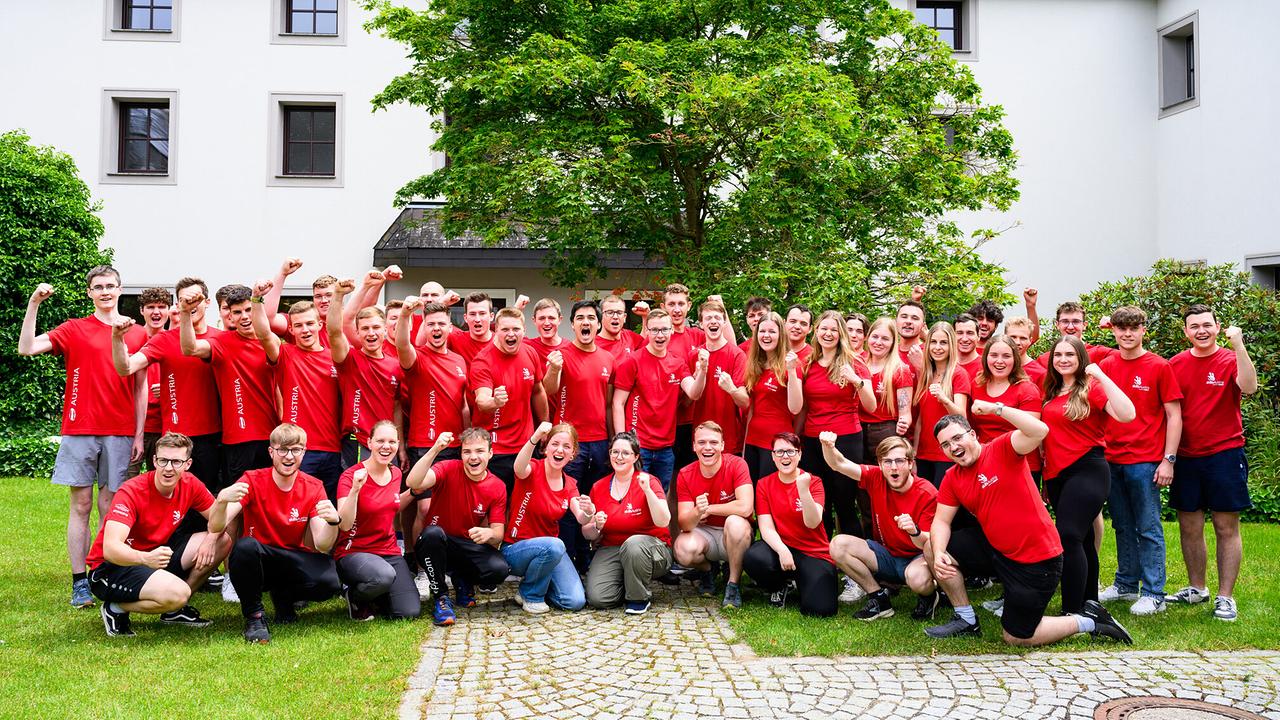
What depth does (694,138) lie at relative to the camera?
34.7 feet

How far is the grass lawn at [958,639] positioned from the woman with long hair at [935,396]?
1.01 meters

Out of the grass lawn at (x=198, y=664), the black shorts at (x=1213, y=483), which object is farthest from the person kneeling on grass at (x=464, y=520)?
the black shorts at (x=1213, y=483)

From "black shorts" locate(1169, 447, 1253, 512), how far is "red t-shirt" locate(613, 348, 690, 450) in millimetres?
3565

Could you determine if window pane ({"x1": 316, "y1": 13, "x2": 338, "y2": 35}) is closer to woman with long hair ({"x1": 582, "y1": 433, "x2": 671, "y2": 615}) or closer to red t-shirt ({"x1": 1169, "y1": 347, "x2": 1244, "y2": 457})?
woman with long hair ({"x1": 582, "y1": 433, "x2": 671, "y2": 615})

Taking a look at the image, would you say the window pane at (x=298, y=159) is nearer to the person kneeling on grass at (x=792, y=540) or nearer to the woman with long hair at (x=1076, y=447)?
the person kneeling on grass at (x=792, y=540)

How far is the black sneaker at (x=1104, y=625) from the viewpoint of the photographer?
577cm

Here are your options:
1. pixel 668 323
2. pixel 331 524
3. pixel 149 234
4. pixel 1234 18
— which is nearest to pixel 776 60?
pixel 668 323

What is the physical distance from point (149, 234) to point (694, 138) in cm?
1235

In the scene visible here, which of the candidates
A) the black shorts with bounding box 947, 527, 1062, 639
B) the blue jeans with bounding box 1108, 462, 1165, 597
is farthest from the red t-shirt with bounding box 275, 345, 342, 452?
the blue jeans with bounding box 1108, 462, 1165, 597

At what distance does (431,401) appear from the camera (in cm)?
697

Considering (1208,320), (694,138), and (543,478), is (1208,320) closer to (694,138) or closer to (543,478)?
(543,478)

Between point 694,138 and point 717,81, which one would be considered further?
point 694,138

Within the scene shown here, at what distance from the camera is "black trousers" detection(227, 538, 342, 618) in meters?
5.86

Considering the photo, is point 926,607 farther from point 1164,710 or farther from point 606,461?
point 606,461
